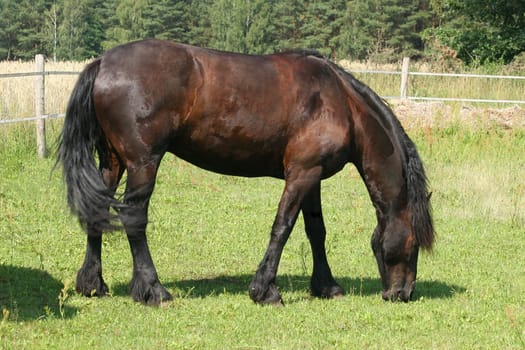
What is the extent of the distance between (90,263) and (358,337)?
2252mm

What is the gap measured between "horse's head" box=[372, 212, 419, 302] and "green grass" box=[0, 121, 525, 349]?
163 mm

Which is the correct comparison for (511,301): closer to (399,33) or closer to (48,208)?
(48,208)

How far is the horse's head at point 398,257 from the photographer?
6578mm

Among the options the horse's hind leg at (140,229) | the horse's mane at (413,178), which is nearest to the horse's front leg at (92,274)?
the horse's hind leg at (140,229)

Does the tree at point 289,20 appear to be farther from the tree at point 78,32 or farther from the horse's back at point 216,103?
the horse's back at point 216,103

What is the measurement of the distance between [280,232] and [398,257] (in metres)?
1.06

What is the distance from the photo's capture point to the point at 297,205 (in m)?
6.37

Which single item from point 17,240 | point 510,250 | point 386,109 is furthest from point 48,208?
point 510,250

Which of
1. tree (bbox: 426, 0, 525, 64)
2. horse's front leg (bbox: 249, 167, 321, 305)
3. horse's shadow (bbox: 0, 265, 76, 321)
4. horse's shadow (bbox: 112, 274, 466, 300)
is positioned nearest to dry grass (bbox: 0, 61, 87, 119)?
horse's shadow (bbox: 0, 265, 76, 321)

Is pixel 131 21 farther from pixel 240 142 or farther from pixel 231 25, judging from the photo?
pixel 240 142

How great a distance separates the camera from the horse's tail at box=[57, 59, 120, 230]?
5.89m

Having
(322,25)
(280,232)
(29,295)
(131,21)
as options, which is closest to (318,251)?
(280,232)

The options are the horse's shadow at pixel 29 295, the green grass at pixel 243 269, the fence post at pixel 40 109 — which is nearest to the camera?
the green grass at pixel 243 269

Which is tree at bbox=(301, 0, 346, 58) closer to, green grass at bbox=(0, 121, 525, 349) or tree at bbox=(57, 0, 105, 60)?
tree at bbox=(57, 0, 105, 60)
